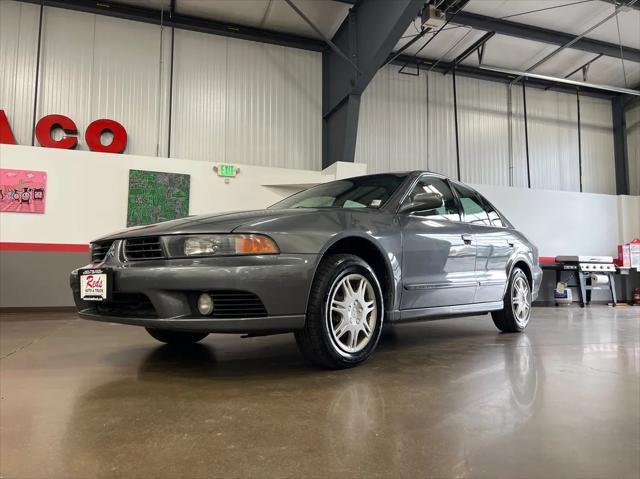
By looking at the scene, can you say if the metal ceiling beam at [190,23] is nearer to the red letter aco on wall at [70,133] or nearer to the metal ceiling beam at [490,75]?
the red letter aco on wall at [70,133]

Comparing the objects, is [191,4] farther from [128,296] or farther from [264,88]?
[128,296]

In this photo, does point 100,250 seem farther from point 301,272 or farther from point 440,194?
point 440,194

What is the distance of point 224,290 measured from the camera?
1951mm

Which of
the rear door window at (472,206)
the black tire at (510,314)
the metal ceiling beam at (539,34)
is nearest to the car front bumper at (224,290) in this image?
the rear door window at (472,206)

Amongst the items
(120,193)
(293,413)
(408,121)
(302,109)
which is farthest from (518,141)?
(293,413)

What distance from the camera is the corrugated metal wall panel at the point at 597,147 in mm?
11047

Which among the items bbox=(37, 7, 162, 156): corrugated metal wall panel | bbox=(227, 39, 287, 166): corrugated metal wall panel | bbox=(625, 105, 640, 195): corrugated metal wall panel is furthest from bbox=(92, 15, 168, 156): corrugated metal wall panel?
bbox=(625, 105, 640, 195): corrugated metal wall panel

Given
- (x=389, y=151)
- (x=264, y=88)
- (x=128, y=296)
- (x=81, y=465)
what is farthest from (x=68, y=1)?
(x=81, y=465)

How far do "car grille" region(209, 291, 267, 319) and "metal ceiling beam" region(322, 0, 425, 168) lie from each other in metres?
5.27

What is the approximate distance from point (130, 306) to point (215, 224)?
1.94 feet

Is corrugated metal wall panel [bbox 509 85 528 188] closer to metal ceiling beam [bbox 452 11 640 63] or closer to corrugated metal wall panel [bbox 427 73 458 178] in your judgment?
corrugated metal wall panel [bbox 427 73 458 178]

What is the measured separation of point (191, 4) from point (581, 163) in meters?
9.81

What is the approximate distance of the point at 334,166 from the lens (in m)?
7.86

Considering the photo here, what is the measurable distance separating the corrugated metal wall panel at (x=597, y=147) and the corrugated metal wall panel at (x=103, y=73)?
10291mm
